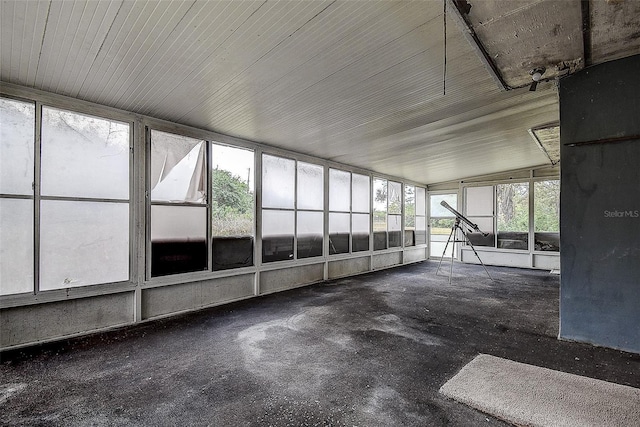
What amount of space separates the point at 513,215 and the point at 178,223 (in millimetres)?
8703

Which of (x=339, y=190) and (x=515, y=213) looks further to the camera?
(x=515, y=213)

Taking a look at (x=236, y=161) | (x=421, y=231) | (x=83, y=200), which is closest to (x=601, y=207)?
(x=236, y=161)

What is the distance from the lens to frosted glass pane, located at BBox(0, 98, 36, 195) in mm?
2908

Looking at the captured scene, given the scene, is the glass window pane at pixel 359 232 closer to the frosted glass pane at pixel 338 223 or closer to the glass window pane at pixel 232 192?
the frosted glass pane at pixel 338 223

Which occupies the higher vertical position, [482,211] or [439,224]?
[482,211]

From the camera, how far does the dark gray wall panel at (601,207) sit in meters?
2.77

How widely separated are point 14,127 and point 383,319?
4681 mm

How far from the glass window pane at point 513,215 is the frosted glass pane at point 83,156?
9.28 metres

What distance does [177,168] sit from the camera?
4148 millimetres

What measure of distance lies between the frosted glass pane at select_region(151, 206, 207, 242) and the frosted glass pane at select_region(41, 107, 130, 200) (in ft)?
1.57

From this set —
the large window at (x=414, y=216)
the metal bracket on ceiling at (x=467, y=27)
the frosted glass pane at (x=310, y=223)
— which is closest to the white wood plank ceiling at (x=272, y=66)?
the metal bracket on ceiling at (x=467, y=27)

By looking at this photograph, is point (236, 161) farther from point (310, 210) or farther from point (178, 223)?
point (310, 210)

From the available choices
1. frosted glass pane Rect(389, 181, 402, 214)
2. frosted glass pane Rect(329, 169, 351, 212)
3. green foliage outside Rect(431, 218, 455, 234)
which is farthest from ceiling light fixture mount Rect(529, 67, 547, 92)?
green foliage outside Rect(431, 218, 455, 234)

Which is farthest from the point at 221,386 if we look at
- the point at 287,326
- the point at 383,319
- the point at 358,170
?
the point at 358,170
